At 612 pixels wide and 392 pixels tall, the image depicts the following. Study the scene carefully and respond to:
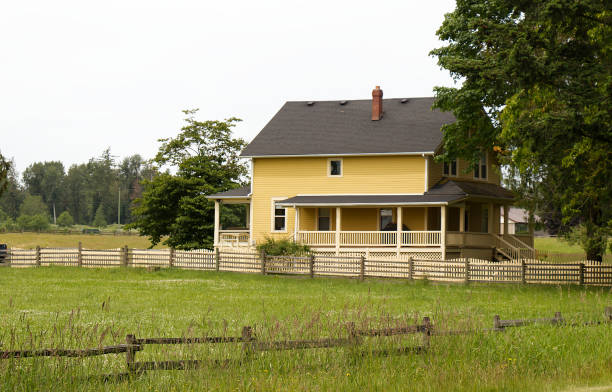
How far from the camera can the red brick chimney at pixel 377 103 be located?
43197 millimetres

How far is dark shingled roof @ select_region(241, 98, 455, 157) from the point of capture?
40.2 meters

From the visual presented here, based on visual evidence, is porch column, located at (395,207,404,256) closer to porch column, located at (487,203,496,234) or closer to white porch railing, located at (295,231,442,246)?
white porch railing, located at (295,231,442,246)

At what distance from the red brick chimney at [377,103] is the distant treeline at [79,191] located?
9975 cm

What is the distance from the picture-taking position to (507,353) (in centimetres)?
1189

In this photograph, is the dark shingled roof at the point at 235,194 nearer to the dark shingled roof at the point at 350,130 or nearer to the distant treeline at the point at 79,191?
the dark shingled roof at the point at 350,130

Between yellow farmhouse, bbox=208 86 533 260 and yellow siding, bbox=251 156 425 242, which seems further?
yellow siding, bbox=251 156 425 242

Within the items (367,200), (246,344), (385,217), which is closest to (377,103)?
(385,217)

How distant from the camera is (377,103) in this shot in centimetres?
4356

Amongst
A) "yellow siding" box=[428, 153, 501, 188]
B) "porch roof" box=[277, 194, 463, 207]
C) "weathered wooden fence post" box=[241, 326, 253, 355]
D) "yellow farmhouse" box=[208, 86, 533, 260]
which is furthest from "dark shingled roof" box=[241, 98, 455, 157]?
"weathered wooden fence post" box=[241, 326, 253, 355]

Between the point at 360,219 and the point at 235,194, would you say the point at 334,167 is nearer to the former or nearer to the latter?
the point at 360,219

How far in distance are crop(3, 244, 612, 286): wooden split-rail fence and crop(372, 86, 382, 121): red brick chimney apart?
9.59m

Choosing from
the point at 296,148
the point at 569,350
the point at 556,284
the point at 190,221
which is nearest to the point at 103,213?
the point at 190,221

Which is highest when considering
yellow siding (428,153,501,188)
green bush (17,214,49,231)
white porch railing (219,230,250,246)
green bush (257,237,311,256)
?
yellow siding (428,153,501,188)

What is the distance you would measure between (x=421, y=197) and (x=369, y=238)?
3407mm
